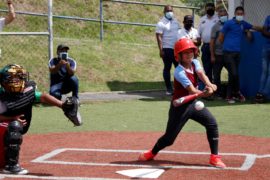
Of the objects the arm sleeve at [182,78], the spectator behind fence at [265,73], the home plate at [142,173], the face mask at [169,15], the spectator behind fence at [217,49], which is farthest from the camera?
the face mask at [169,15]

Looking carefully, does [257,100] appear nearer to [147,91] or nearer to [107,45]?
[147,91]

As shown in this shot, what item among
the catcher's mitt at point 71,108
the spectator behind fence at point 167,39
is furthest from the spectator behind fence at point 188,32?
the catcher's mitt at point 71,108

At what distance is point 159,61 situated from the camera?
61.8 feet

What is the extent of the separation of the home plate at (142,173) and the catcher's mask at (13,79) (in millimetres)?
1493

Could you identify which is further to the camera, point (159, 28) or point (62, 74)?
point (159, 28)

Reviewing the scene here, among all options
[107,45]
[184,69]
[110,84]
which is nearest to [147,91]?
[110,84]

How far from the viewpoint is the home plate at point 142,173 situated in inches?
268

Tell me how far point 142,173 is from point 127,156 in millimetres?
1092

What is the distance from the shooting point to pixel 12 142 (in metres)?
6.88

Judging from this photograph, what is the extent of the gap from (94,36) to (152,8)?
12.8ft

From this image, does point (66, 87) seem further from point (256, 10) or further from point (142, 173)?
point (256, 10)

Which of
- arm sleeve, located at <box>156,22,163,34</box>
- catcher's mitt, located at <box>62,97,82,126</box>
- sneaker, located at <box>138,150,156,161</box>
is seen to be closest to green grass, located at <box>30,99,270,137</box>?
arm sleeve, located at <box>156,22,163,34</box>

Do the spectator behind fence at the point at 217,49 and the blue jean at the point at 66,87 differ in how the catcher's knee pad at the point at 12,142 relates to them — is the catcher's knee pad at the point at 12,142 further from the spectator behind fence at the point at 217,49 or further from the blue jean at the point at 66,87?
the spectator behind fence at the point at 217,49

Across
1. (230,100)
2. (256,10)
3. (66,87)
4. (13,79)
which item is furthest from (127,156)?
(256,10)
